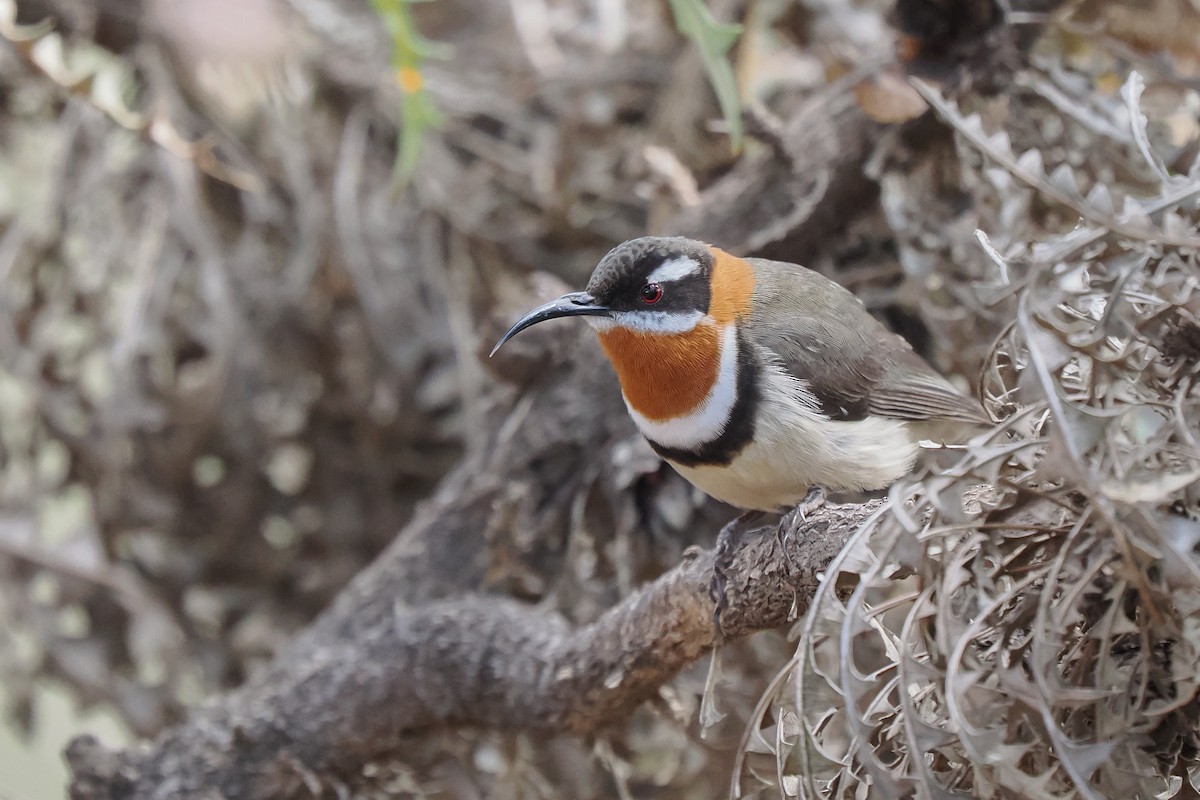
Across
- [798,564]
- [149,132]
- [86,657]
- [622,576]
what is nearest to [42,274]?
[149,132]

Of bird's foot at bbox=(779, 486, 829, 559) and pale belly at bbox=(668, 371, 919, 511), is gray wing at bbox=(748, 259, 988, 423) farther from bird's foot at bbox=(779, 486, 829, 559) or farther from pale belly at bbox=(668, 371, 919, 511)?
bird's foot at bbox=(779, 486, 829, 559)

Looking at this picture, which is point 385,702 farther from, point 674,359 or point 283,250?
point 283,250

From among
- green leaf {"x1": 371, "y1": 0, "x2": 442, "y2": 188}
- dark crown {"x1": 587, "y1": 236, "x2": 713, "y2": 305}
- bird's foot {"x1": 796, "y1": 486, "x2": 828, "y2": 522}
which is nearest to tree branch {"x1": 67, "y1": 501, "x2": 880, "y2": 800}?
bird's foot {"x1": 796, "y1": 486, "x2": 828, "y2": 522}

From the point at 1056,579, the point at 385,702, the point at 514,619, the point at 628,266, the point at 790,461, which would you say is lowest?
the point at 385,702

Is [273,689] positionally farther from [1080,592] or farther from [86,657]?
[1080,592]

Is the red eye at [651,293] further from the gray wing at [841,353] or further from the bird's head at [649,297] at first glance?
the gray wing at [841,353]

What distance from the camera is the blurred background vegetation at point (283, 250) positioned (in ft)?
11.1

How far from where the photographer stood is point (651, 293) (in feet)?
7.64

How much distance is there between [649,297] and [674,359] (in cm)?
14

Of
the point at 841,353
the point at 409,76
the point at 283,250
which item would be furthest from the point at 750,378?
the point at 283,250

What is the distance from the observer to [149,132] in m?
3.37

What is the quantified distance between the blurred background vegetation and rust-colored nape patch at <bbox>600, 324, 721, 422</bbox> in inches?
32.9

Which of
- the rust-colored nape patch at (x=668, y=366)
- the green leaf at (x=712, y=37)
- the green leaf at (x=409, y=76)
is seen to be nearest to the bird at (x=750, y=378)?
the rust-colored nape patch at (x=668, y=366)

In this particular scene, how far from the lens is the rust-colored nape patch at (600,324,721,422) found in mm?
2275
